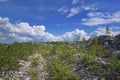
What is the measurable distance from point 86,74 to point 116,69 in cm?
232

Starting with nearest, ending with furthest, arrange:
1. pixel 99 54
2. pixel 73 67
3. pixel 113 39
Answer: pixel 73 67 < pixel 99 54 < pixel 113 39

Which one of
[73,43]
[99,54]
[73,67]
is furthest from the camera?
[73,43]

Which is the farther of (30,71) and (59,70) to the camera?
(30,71)

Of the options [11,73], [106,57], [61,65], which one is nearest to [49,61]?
[61,65]

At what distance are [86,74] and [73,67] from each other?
1718 millimetres

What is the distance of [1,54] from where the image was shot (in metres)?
23.1

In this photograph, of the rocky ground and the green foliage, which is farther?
the rocky ground

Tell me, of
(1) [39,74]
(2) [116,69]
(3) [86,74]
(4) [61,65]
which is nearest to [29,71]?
(1) [39,74]

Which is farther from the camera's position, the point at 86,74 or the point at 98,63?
the point at 98,63

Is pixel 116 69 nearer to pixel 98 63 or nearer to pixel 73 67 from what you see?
pixel 98 63

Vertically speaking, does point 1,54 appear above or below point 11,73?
above

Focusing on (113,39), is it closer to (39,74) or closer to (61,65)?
(61,65)

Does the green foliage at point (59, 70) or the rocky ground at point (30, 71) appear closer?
the green foliage at point (59, 70)

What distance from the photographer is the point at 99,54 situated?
942 inches
